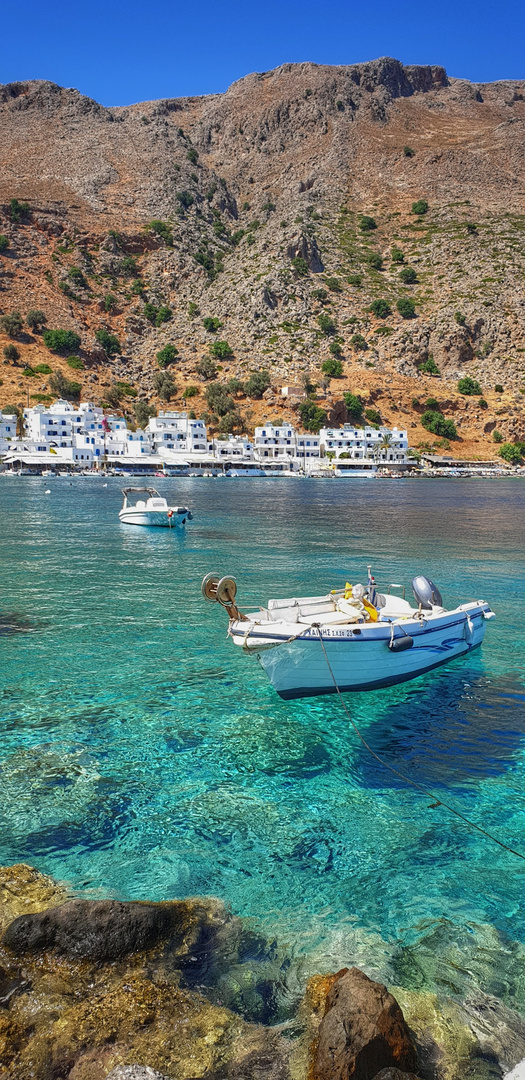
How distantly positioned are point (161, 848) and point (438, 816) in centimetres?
375

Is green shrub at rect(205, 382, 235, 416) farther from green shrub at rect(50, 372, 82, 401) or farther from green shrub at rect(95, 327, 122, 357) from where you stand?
green shrub at rect(95, 327, 122, 357)

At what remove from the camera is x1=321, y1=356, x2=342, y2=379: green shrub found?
413 ft

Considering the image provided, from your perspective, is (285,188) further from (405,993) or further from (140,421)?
(405,993)

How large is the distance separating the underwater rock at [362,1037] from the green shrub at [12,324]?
137 meters

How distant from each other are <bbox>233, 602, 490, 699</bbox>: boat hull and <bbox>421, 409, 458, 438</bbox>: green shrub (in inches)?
4427

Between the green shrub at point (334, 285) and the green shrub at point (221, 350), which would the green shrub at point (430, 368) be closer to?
the green shrub at point (334, 285)

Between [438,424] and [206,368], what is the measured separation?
45587mm

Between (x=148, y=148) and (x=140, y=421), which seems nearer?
(x=140, y=421)

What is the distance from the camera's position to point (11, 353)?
403ft

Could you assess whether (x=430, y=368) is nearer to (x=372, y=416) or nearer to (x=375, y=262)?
(x=372, y=416)

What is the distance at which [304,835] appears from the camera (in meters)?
8.34

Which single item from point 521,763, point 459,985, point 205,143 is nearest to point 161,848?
point 459,985

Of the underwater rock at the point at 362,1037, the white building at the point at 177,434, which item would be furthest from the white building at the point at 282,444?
the underwater rock at the point at 362,1037

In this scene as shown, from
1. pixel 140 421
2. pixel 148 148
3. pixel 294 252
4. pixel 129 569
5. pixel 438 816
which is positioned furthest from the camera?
pixel 148 148
